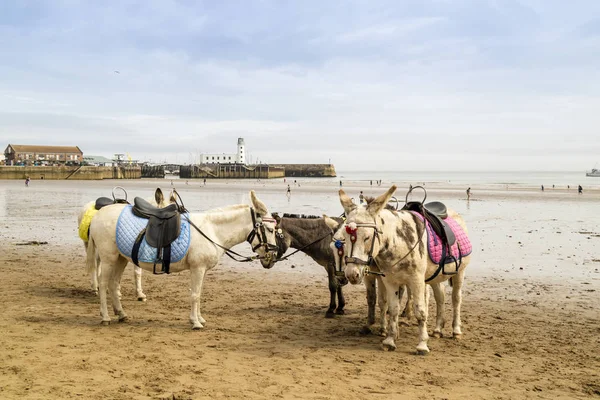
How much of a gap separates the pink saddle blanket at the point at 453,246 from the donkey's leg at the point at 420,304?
52cm

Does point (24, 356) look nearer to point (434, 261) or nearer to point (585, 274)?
point (434, 261)

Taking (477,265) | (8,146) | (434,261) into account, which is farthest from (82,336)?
(8,146)

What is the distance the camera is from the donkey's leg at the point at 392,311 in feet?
21.8

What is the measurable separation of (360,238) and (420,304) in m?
1.33

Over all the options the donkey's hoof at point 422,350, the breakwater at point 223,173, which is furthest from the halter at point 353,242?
the breakwater at point 223,173

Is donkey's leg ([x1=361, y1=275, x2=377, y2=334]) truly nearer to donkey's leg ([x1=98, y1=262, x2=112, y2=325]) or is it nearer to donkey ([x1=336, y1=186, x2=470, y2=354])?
donkey ([x1=336, y1=186, x2=470, y2=354])

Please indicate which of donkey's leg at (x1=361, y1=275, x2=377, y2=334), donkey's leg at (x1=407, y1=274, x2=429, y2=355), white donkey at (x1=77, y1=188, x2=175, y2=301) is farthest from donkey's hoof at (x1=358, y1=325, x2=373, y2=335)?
white donkey at (x1=77, y1=188, x2=175, y2=301)

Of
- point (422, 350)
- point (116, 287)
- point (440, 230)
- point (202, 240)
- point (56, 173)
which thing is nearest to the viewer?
point (422, 350)

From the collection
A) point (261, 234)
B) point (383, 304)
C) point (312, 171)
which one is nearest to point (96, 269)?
Result: point (261, 234)

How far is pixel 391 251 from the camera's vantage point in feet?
20.9

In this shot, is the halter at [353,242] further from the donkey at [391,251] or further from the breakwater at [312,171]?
the breakwater at [312,171]

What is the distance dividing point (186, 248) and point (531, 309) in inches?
256

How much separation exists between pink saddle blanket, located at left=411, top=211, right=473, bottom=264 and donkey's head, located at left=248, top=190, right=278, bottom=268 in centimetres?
238

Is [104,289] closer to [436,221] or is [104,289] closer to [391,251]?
[391,251]
